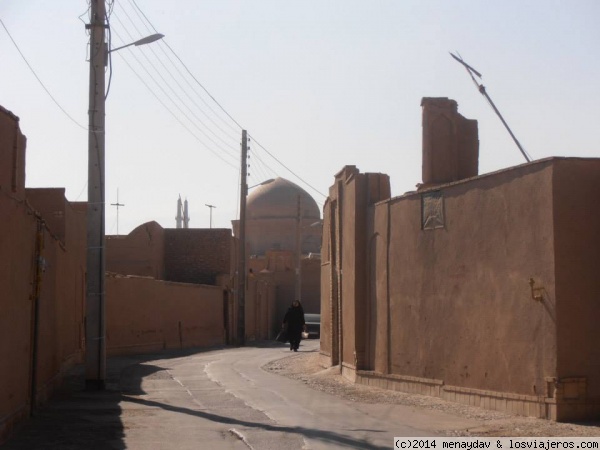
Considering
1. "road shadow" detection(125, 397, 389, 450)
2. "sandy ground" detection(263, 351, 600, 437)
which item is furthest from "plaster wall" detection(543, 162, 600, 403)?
"road shadow" detection(125, 397, 389, 450)

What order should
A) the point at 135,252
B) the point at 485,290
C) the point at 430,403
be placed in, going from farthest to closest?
the point at 135,252 → the point at 430,403 → the point at 485,290

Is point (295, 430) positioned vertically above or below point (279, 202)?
below

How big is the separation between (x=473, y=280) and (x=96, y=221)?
6.12 metres

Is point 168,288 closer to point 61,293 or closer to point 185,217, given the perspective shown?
point 61,293

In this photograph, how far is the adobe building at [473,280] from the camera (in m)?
10.6

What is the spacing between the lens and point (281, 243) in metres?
61.5

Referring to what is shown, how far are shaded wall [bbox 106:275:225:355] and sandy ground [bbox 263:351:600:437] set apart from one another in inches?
202

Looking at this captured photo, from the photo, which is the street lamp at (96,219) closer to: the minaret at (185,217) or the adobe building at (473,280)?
the adobe building at (473,280)

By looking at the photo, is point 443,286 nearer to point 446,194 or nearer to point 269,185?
point 446,194

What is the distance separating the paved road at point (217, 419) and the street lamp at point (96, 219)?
62cm

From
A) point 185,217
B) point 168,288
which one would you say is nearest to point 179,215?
point 185,217

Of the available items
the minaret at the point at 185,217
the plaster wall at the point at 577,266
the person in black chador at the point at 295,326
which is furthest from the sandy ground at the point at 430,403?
the minaret at the point at 185,217

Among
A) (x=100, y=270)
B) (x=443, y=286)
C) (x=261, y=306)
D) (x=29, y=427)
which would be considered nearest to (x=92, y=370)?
(x=100, y=270)

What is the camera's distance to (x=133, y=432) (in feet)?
33.2
